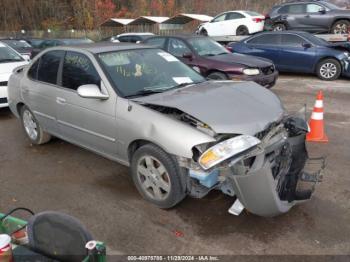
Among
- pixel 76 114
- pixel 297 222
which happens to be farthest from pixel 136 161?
pixel 297 222

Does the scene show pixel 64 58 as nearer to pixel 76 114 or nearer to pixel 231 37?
pixel 76 114

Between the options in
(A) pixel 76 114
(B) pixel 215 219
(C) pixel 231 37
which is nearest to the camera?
(B) pixel 215 219

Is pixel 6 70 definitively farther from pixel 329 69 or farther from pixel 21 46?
pixel 329 69

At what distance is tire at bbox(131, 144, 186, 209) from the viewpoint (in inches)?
130

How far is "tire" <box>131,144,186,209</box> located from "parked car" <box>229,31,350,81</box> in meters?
8.98

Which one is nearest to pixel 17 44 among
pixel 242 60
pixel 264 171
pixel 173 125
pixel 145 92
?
Answer: pixel 242 60

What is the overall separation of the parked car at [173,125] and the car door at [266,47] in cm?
783

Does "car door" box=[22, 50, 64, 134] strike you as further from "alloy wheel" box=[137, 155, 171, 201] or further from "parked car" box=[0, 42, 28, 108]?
"parked car" box=[0, 42, 28, 108]

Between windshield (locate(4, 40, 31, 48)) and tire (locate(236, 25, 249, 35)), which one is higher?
tire (locate(236, 25, 249, 35))

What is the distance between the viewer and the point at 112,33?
98.5ft

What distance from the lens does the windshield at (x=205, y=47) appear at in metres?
8.97

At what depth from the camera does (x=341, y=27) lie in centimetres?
1284

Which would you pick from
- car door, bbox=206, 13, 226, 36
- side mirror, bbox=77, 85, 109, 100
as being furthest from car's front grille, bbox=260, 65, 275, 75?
car door, bbox=206, 13, 226, 36

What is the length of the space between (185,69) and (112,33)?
27.1m
